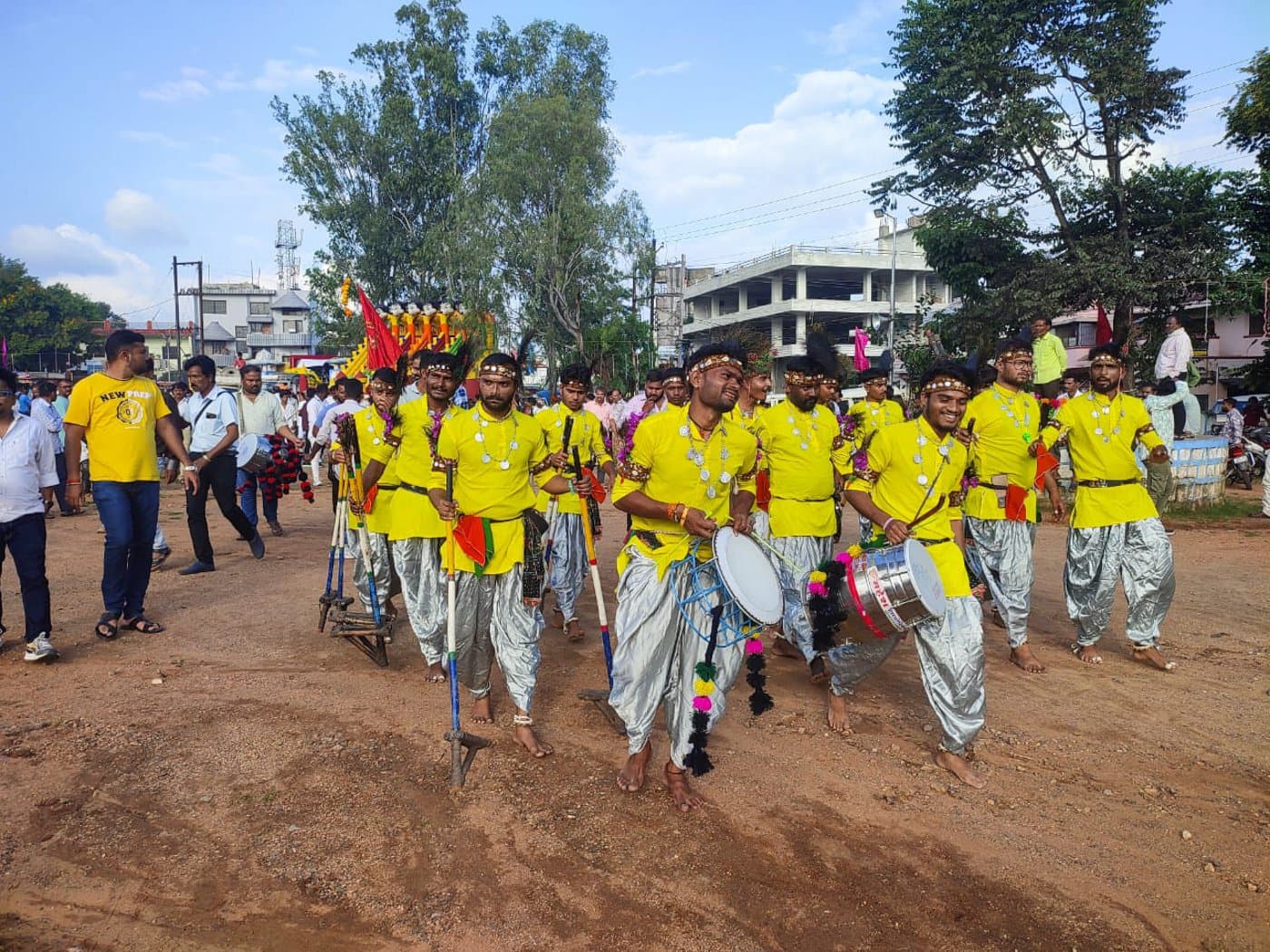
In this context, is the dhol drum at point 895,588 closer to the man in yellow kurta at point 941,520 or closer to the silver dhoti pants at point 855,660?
the man in yellow kurta at point 941,520

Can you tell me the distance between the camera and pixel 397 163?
35500mm

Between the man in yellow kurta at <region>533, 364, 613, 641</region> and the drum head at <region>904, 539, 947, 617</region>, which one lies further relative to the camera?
the man in yellow kurta at <region>533, 364, 613, 641</region>

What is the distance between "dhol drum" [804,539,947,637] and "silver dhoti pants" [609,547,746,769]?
72 centimetres

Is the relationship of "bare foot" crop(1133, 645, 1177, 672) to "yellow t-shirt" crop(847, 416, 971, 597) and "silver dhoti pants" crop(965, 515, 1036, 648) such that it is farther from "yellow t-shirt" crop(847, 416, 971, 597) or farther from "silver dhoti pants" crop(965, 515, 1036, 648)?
"yellow t-shirt" crop(847, 416, 971, 597)

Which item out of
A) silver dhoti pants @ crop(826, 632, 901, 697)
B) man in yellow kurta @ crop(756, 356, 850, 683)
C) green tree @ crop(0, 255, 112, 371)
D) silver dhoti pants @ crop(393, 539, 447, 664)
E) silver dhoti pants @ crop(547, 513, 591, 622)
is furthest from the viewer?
green tree @ crop(0, 255, 112, 371)

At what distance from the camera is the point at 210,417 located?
969 cm

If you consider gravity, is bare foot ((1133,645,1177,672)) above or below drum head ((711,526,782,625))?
below

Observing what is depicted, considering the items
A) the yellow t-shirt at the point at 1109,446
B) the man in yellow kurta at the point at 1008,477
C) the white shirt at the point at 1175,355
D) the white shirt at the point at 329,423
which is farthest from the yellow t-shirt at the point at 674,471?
the white shirt at the point at 1175,355

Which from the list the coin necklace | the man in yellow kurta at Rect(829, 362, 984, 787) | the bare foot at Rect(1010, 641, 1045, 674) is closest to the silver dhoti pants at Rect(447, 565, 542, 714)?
the coin necklace

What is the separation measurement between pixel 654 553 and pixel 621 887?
4.82 ft

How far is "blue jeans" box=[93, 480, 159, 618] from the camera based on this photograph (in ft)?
22.1

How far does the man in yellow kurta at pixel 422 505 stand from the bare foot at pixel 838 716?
255 cm

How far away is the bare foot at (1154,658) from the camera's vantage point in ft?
21.0

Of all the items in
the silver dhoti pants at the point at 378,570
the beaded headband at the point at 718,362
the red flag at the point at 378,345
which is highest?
the red flag at the point at 378,345
